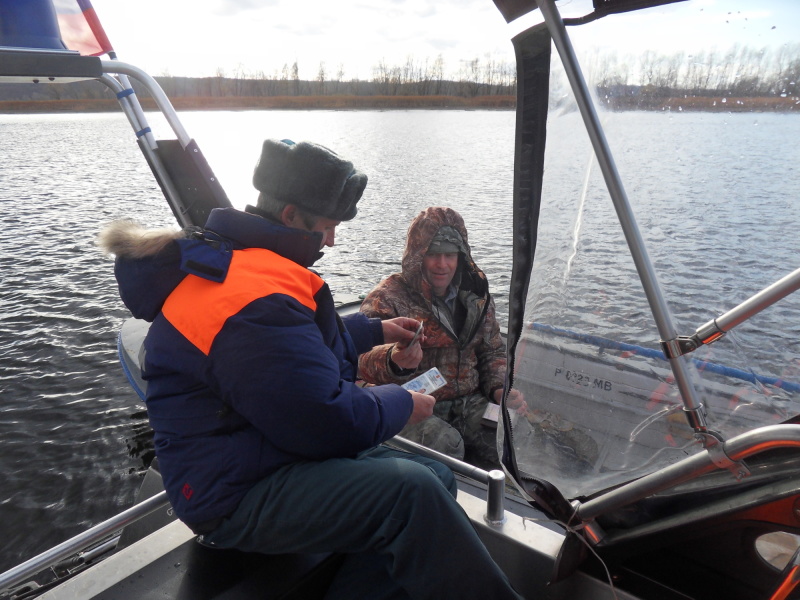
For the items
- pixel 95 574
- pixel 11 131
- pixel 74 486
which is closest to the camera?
pixel 95 574

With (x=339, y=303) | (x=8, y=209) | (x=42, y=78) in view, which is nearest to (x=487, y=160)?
(x=8, y=209)

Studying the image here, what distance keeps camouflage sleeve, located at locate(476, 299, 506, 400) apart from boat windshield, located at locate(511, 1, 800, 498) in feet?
5.89

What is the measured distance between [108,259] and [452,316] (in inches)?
76.7

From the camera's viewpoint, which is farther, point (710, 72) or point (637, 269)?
point (637, 269)

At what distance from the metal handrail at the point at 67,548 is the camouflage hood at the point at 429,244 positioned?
5.90ft

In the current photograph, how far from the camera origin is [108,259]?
184 cm

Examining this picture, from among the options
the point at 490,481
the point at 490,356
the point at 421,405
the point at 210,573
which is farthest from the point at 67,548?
the point at 490,356

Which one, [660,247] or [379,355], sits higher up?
[660,247]

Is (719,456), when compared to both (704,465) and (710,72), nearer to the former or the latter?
(704,465)

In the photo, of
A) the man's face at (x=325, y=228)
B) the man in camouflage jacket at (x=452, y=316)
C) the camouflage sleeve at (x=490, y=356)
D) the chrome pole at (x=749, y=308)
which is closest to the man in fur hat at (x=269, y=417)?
the man's face at (x=325, y=228)

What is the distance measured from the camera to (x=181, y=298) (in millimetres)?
1446

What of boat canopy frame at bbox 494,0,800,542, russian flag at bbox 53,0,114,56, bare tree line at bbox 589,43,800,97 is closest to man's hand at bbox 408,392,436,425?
boat canopy frame at bbox 494,0,800,542

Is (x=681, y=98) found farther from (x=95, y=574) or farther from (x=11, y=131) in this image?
(x=11, y=131)

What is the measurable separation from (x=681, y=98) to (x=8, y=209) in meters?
18.0
